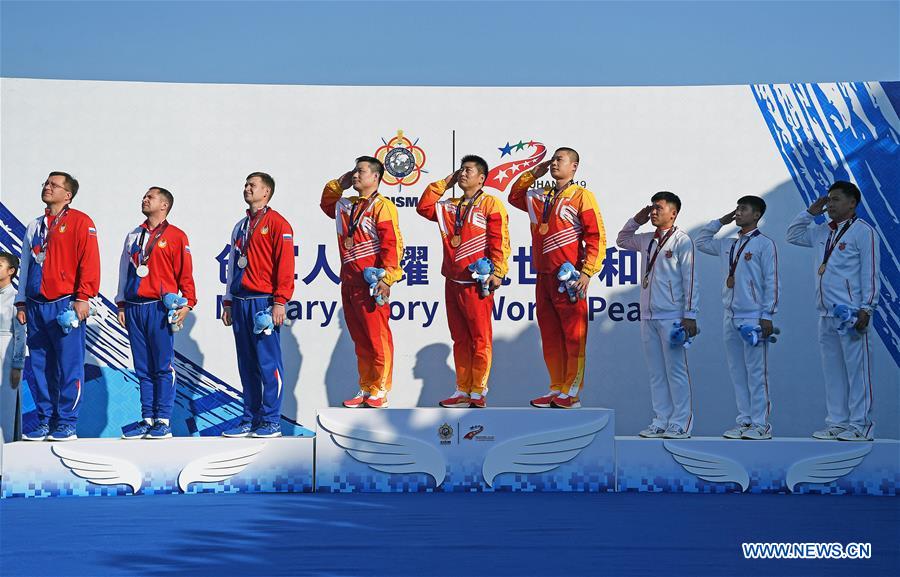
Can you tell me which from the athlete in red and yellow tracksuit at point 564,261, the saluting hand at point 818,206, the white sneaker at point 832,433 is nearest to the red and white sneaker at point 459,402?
the athlete in red and yellow tracksuit at point 564,261

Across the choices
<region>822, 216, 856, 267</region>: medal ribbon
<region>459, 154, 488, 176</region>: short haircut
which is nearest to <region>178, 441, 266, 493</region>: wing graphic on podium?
<region>459, 154, 488, 176</region>: short haircut

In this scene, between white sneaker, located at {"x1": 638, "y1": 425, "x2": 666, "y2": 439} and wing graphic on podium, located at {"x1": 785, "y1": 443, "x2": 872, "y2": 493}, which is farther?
white sneaker, located at {"x1": 638, "y1": 425, "x2": 666, "y2": 439}

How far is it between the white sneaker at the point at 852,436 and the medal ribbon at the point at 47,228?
5254 millimetres

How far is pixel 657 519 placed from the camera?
5.18m

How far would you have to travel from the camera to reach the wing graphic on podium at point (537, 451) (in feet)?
20.8

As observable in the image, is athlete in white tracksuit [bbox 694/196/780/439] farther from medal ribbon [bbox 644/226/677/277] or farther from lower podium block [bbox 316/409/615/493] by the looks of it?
lower podium block [bbox 316/409/615/493]

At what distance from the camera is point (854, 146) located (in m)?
7.96

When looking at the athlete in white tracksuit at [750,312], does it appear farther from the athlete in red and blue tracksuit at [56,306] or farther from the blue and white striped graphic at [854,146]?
the athlete in red and blue tracksuit at [56,306]

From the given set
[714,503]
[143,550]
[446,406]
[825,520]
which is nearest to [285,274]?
[446,406]

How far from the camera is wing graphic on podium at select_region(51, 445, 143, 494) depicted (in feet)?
20.4

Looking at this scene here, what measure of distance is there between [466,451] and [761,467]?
6.18ft

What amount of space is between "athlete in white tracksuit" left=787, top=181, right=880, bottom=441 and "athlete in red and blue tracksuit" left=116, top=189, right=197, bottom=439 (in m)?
4.23

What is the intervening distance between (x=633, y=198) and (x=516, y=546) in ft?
13.9

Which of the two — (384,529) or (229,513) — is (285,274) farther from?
(384,529)
